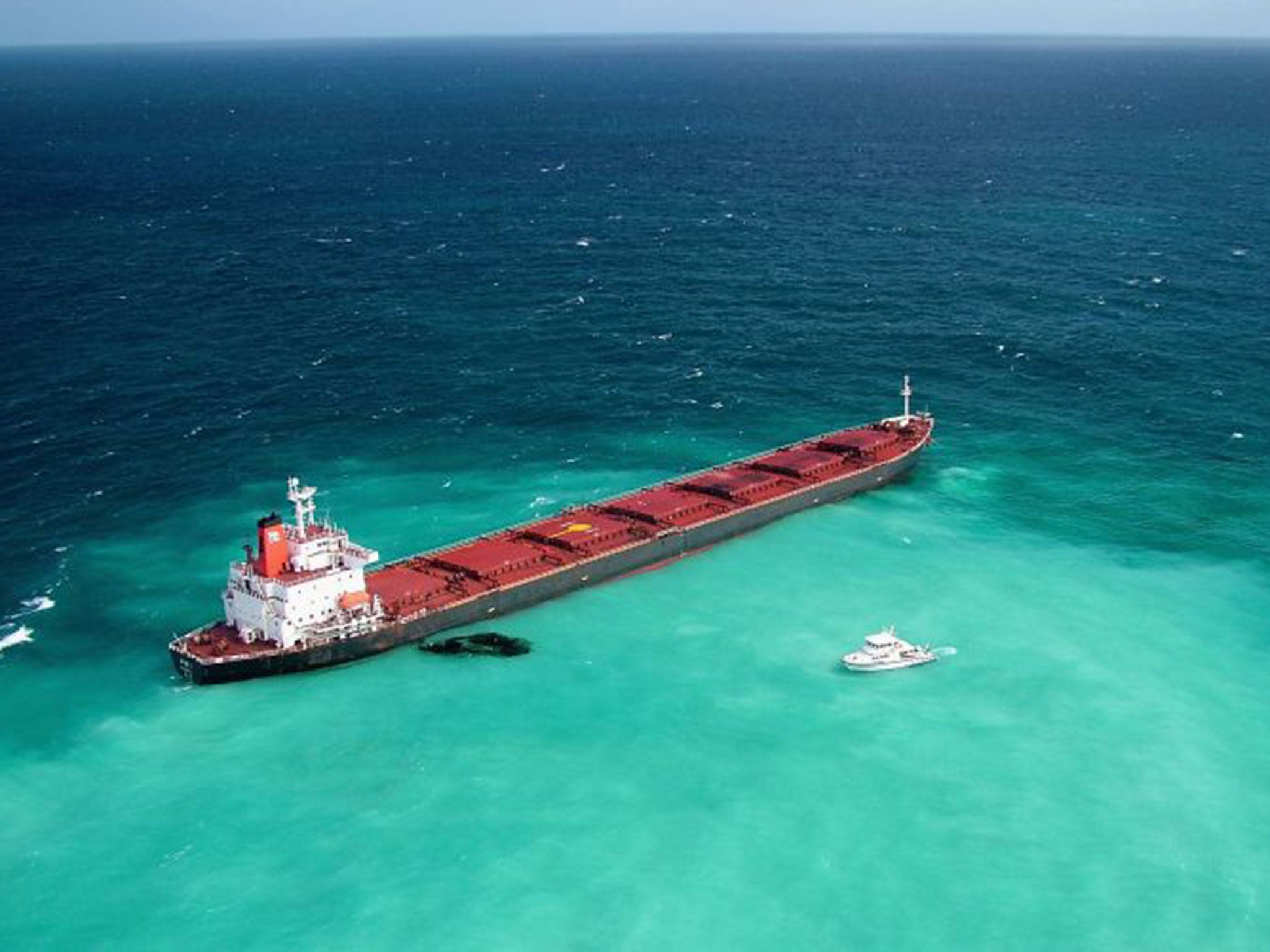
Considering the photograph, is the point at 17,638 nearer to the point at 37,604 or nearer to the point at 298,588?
the point at 37,604

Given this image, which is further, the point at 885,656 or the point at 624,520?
the point at 624,520

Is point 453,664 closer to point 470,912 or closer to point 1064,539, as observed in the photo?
point 470,912

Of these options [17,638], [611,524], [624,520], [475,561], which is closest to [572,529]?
[611,524]

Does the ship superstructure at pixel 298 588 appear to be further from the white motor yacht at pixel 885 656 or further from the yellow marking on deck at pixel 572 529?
the white motor yacht at pixel 885 656

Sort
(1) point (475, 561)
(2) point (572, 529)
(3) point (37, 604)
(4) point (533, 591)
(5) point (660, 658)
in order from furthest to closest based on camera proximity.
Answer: (2) point (572, 529), (1) point (475, 561), (3) point (37, 604), (4) point (533, 591), (5) point (660, 658)

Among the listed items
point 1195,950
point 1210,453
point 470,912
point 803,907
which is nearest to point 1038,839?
point 1195,950

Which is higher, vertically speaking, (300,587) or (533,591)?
(300,587)
